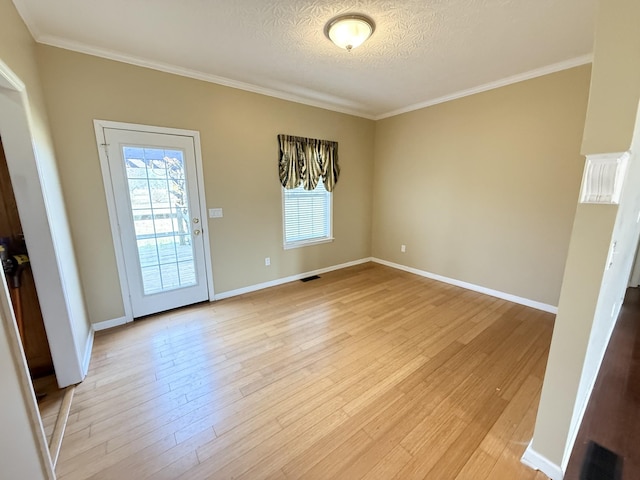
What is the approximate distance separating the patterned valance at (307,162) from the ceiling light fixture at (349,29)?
1.71 m

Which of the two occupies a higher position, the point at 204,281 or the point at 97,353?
the point at 204,281

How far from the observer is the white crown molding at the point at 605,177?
1.03 meters

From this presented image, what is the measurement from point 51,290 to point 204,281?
4.96 ft

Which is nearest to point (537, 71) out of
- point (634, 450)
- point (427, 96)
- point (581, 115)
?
point (581, 115)

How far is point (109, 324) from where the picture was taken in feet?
9.14

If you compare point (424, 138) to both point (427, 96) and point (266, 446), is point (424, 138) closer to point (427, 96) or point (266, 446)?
point (427, 96)

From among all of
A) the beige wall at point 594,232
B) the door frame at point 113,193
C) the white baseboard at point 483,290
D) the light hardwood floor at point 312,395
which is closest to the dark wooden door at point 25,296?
the light hardwood floor at point 312,395

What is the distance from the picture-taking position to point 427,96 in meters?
3.66

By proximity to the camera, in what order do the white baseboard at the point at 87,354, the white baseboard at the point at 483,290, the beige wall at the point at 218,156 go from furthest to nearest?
the white baseboard at the point at 483,290
the beige wall at the point at 218,156
the white baseboard at the point at 87,354

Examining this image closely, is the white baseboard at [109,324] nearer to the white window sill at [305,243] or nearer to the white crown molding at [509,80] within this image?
the white window sill at [305,243]

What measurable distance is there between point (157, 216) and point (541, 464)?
360 centimetres

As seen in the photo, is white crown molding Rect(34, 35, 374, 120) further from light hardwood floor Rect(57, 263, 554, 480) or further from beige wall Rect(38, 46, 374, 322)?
light hardwood floor Rect(57, 263, 554, 480)

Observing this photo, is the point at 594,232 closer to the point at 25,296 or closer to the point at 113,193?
the point at 25,296

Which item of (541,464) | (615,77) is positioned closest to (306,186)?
(615,77)
